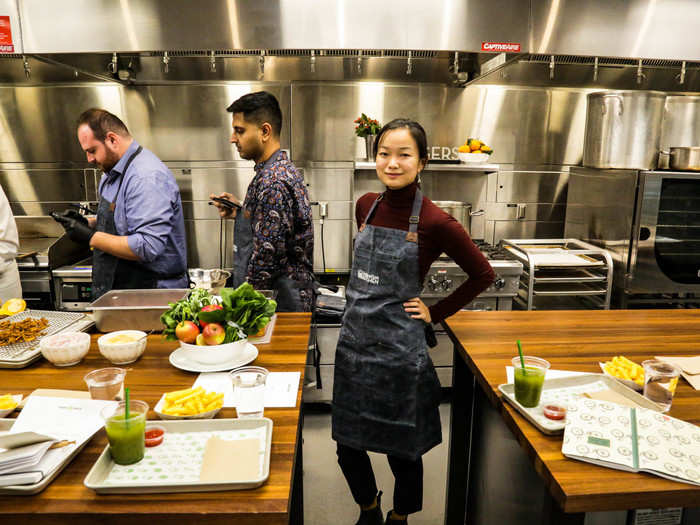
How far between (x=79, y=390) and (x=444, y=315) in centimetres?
130

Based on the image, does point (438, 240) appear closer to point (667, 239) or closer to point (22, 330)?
point (22, 330)

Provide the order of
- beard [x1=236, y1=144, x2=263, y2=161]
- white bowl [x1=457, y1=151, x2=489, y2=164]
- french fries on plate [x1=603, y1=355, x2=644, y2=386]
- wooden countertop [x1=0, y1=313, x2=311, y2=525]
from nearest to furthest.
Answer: wooden countertop [x1=0, y1=313, x2=311, y2=525], french fries on plate [x1=603, y1=355, x2=644, y2=386], beard [x1=236, y1=144, x2=263, y2=161], white bowl [x1=457, y1=151, x2=489, y2=164]

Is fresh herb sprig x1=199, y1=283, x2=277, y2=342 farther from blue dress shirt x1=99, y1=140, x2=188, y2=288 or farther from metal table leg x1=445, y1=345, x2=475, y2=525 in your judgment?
blue dress shirt x1=99, y1=140, x2=188, y2=288

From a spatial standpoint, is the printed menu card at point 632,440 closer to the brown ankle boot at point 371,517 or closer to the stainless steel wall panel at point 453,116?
the brown ankle boot at point 371,517

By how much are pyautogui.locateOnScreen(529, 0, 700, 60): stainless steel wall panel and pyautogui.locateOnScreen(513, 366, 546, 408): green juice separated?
2.45m

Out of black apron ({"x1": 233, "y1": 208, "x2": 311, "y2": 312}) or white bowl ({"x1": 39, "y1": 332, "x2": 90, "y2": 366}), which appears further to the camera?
black apron ({"x1": 233, "y1": 208, "x2": 311, "y2": 312})

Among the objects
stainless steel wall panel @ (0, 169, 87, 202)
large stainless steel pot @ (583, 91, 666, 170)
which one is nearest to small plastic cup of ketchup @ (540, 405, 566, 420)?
large stainless steel pot @ (583, 91, 666, 170)

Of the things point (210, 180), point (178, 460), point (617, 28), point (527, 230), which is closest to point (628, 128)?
point (617, 28)

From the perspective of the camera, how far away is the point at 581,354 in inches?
72.8

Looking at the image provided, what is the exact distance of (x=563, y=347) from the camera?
75.6 inches

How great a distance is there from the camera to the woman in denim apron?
6.31 feet

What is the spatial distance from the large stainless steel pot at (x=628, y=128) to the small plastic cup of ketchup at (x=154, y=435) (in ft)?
11.4

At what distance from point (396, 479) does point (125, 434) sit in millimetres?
1289

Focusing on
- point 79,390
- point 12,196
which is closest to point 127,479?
point 79,390
